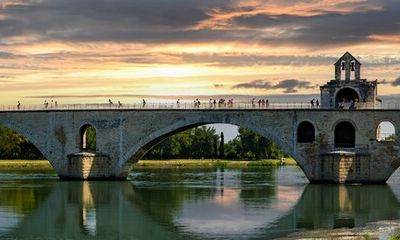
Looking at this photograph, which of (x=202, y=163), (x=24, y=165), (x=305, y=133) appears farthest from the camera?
(x=202, y=163)

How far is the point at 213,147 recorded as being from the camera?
9994 centimetres

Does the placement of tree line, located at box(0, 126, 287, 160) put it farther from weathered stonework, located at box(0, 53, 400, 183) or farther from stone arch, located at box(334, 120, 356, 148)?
stone arch, located at box(334, 120, 356, 148)

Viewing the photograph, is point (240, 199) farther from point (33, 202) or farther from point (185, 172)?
point (185, 172)

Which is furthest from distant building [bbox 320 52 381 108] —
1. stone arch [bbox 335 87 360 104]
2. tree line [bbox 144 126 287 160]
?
tree line [bbox 144 126 287 160]

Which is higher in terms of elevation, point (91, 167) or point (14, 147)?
point (14, 147)

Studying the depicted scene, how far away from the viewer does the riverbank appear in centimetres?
7900

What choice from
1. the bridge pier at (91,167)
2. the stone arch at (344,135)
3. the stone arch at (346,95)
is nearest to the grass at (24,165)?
the bridge pier at (91,167)

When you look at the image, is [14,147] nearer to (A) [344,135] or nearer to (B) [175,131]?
(B) [175,131]

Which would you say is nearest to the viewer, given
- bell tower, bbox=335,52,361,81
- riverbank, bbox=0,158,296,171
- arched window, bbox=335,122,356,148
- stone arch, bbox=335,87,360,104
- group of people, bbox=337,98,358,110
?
arched window, bbox=335,122,356,148

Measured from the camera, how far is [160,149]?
9388cm

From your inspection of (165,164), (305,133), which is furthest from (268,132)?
(165,164)

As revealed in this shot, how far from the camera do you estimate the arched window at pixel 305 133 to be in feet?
181

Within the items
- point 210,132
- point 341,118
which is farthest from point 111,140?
point 210,132

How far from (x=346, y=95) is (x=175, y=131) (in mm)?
12649
